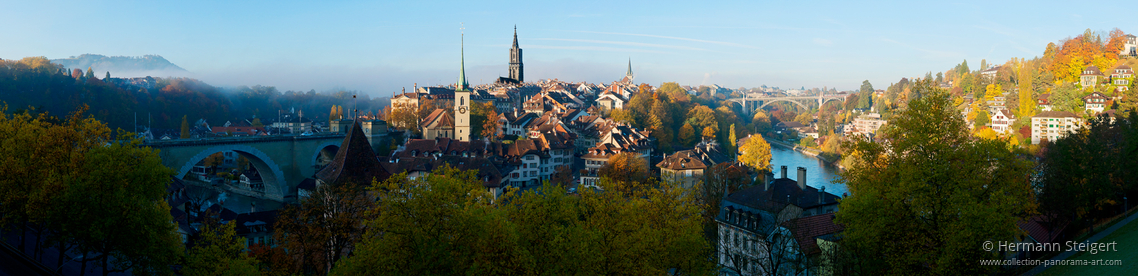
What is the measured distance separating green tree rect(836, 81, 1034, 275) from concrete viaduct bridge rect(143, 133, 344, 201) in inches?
1497

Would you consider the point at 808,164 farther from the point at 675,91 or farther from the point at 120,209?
the point at 120,209

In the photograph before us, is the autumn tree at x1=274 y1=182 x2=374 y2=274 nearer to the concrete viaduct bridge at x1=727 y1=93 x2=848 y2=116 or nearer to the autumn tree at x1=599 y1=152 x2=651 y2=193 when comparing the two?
the autumn tree at x1=599 y1=152 x2=651 y2=193

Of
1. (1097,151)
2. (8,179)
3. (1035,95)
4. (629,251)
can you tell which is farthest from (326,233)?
(1035,95)

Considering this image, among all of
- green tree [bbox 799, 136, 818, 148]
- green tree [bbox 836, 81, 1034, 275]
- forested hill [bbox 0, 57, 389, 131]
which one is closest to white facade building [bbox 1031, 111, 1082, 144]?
green tree [bbox 799, 136, 818, 148]

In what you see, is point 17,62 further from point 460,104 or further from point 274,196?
point 460,104

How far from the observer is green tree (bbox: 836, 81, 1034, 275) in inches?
480

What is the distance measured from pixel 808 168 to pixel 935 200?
54732 mm

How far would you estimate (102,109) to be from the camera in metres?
67.6

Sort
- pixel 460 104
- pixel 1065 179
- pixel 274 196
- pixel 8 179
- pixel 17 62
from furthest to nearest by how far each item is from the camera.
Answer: pixel 17 62 → pixel 460 104 → pixel 274 196 → pixel 1065 179 → pixel 8 179

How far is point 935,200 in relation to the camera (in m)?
12.6

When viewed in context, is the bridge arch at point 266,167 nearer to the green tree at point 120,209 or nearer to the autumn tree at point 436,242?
the green tree at point 120,209

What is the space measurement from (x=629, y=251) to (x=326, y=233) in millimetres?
8853

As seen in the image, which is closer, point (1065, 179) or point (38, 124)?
point (38, 124)

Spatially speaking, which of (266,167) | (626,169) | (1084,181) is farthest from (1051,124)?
(266,167)
